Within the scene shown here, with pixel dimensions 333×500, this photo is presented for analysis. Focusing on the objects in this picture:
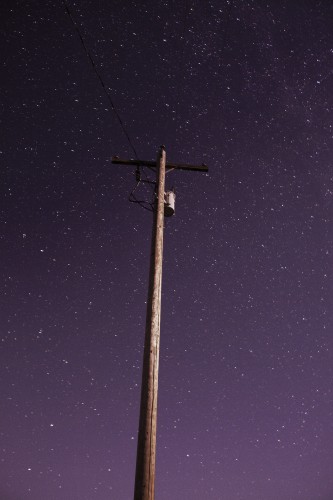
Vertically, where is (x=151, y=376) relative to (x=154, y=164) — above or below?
below

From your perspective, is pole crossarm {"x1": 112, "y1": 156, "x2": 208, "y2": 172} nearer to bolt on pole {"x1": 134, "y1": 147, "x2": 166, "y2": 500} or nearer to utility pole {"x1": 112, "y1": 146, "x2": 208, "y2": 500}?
utility pole {"x1": 112, "y1": 146, "x2": 208, "y2": 500}

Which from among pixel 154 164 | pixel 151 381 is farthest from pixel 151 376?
pixel 154 164

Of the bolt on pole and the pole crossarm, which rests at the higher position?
the pole crossarm

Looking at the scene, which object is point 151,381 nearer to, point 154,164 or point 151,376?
point 151,376

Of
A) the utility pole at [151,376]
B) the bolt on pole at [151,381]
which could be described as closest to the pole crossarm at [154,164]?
the utility pole at [151,376]

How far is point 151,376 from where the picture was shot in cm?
352

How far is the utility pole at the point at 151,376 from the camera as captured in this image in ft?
10.2

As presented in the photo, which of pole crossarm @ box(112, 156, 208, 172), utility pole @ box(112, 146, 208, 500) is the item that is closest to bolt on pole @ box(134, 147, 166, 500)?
utility pole @ box(112, 146, 208, 500)

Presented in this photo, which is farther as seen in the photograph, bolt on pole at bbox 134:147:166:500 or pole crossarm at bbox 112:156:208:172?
pole crossarm at bbox 112:156:208:172

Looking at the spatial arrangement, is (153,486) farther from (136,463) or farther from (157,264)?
(157,264)

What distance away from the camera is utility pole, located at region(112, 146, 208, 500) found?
311 centimetres

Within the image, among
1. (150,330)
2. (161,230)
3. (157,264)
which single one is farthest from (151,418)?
(161,230)

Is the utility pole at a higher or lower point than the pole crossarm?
lower

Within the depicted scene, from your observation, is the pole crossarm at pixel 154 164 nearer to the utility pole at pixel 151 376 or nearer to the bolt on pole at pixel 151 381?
the utility pole at pixel 151 376
